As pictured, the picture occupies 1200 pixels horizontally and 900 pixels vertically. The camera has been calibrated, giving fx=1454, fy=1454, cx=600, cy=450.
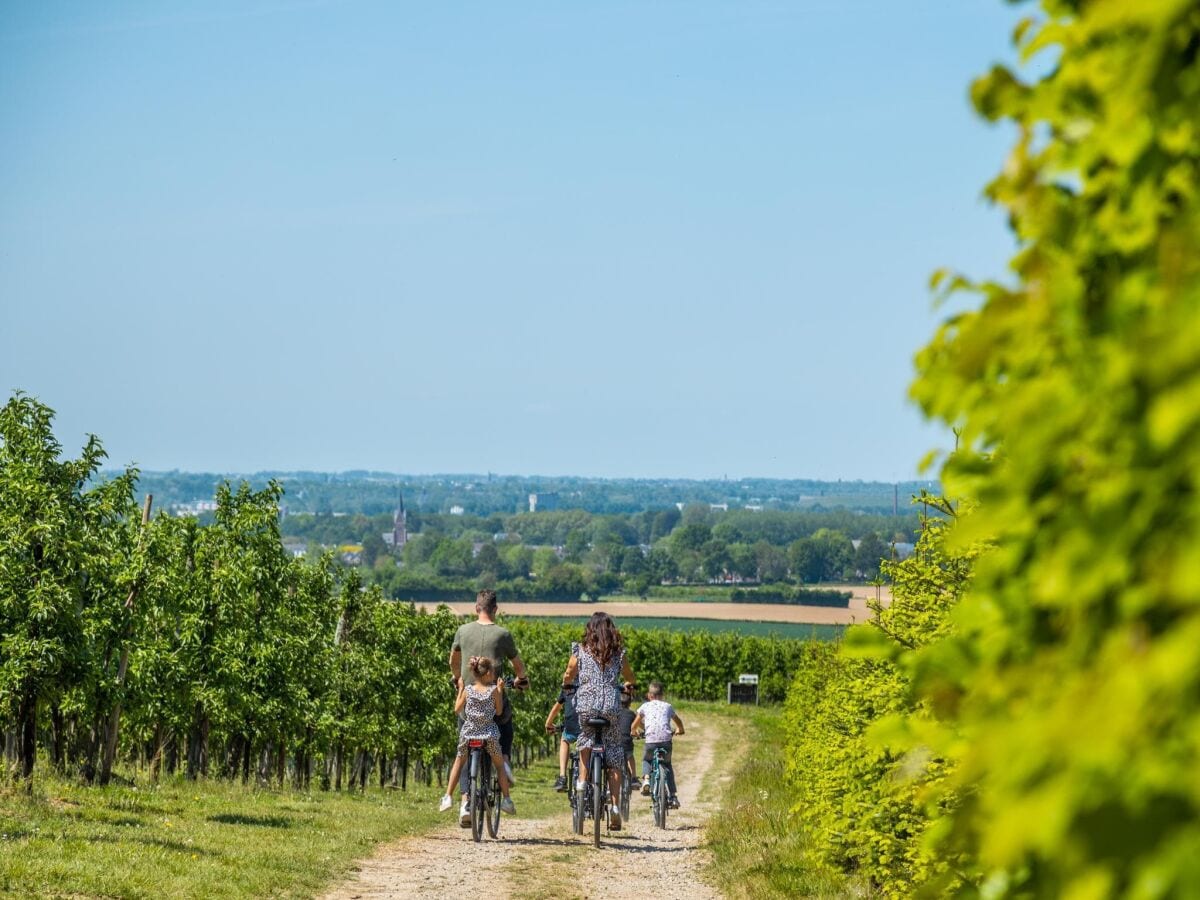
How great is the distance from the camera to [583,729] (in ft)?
40.2

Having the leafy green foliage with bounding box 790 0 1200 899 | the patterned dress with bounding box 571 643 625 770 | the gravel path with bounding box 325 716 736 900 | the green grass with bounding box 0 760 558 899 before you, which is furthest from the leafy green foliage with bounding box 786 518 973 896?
the leafy green foliage with bounding box 790 0 1200 899

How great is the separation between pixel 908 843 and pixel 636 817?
9880 millimetres

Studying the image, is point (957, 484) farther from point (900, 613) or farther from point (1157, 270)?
point (900, 613)

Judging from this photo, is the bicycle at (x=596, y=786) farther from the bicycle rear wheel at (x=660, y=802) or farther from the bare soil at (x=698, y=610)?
the bare soil at (x=698, y=610)

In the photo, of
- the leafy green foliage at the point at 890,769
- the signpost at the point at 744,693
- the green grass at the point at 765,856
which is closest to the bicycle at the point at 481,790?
the green grass at the point at 765,856

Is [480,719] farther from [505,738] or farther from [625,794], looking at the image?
[625,794]

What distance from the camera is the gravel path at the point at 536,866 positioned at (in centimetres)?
960

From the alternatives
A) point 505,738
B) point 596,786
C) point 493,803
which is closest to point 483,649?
point 505,738

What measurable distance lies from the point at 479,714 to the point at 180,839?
247 cm

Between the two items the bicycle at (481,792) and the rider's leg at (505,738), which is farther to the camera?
the rider's leg at (505,738)

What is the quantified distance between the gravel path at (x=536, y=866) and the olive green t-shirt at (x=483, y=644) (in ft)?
4.63

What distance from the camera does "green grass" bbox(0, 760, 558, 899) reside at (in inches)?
329

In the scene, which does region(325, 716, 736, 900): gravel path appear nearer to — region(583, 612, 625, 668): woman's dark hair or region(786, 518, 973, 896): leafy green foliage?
region(786, 518, 973, 896): leafy green foliage

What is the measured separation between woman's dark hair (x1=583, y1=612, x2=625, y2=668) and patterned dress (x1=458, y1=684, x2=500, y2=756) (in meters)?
0.91
